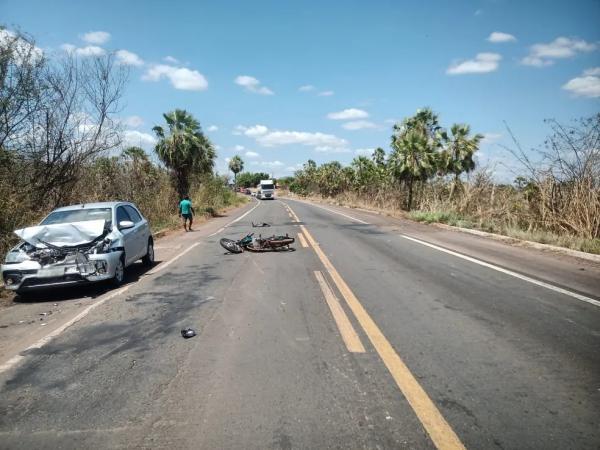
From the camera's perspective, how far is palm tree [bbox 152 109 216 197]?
27703 millimetres

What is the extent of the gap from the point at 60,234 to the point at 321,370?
5879mm

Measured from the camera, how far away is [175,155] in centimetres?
2792

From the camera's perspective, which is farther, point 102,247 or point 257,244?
point 257,244

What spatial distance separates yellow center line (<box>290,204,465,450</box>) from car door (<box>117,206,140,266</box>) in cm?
484

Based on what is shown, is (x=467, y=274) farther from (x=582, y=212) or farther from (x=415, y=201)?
(x=415, y=201)

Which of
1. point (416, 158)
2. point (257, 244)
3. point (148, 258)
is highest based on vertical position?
point (416, 158)

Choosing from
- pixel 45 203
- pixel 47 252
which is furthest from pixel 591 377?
pixel 45 203

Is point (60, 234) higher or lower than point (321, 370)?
higher

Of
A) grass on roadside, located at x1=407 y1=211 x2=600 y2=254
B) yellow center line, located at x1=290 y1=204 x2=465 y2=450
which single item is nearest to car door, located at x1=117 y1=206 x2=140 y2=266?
yellow center line, located at x1=290 y1=204 x2=465 y2=450

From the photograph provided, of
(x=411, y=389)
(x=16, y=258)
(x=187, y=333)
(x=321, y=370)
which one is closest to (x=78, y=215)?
(x=16, y=258)

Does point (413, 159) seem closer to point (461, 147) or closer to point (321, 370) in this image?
point (461, 147)

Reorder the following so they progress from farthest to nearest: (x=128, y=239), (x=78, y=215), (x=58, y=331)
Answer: (x=128, y=239) → (x=78, y=215) → (x=58, y=331)

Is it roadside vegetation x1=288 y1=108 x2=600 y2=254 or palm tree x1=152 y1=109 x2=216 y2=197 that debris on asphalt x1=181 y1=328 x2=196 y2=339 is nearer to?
roadside vegetation x1=288 y1=108 x2=600 y2=254

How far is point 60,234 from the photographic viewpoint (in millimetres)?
7430
